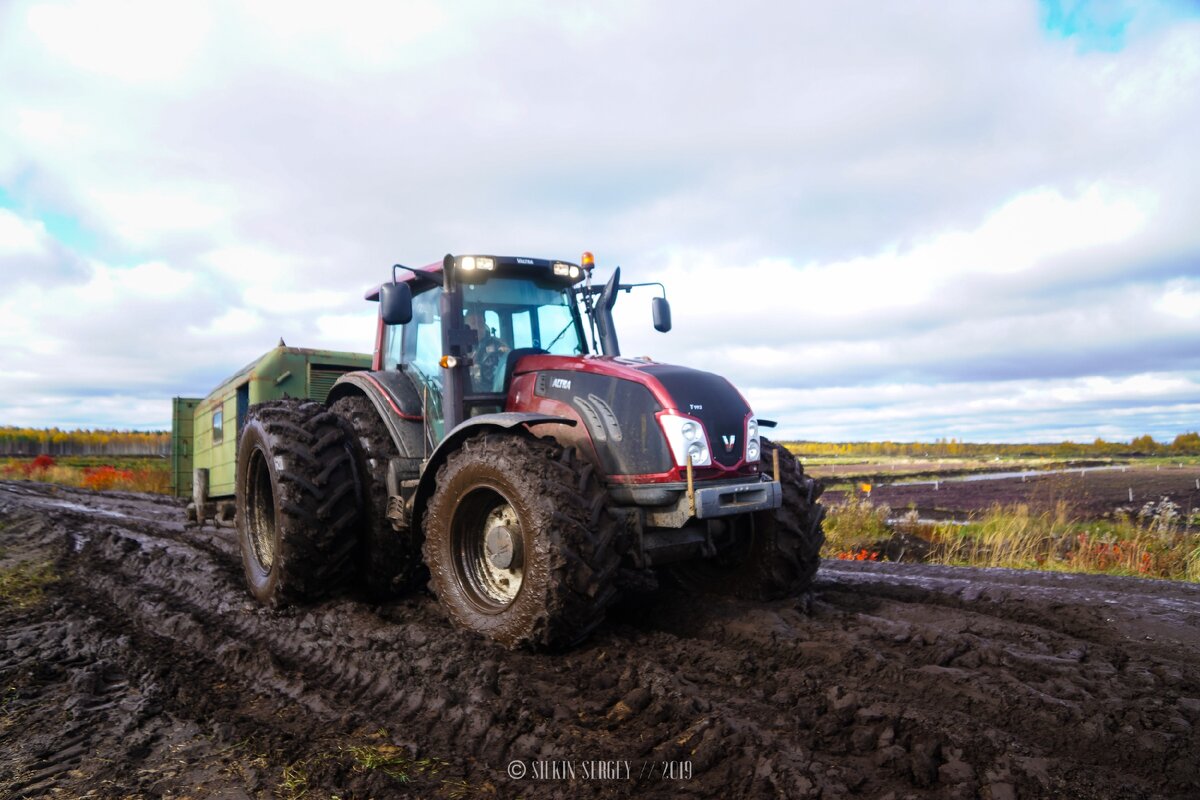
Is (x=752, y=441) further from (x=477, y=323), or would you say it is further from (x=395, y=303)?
(x=395, y=303)

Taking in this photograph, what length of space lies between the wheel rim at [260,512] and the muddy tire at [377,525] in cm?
114

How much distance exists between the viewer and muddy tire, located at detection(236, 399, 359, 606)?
5512 millimetres

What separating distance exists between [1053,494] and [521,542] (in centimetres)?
1823

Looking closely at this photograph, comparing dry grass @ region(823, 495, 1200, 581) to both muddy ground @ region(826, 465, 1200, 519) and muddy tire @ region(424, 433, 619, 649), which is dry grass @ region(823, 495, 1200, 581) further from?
muddy tire @ region(424, 433, 619, 649)

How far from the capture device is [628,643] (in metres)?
4.50

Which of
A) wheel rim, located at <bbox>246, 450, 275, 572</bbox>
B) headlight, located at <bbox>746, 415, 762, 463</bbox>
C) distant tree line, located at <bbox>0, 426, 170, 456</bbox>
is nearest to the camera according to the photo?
headlight, located at <bbox>746, 415, 762, 463</bbox>

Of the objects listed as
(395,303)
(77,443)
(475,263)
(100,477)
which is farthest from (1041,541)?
(77,443)

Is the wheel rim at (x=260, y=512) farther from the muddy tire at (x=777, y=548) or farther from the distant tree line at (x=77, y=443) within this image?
the distant tree line at (x=77, y=443)

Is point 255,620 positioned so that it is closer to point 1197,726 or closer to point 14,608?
point 14,608

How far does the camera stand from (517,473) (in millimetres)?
4398

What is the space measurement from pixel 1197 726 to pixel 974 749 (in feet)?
3.52

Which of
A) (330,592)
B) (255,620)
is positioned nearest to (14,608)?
(255,620)

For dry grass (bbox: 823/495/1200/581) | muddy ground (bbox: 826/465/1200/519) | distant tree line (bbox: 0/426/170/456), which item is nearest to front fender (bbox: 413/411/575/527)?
dry grass (bbox: 823/495/1200/581)

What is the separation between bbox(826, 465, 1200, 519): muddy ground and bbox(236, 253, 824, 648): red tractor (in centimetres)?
1082
